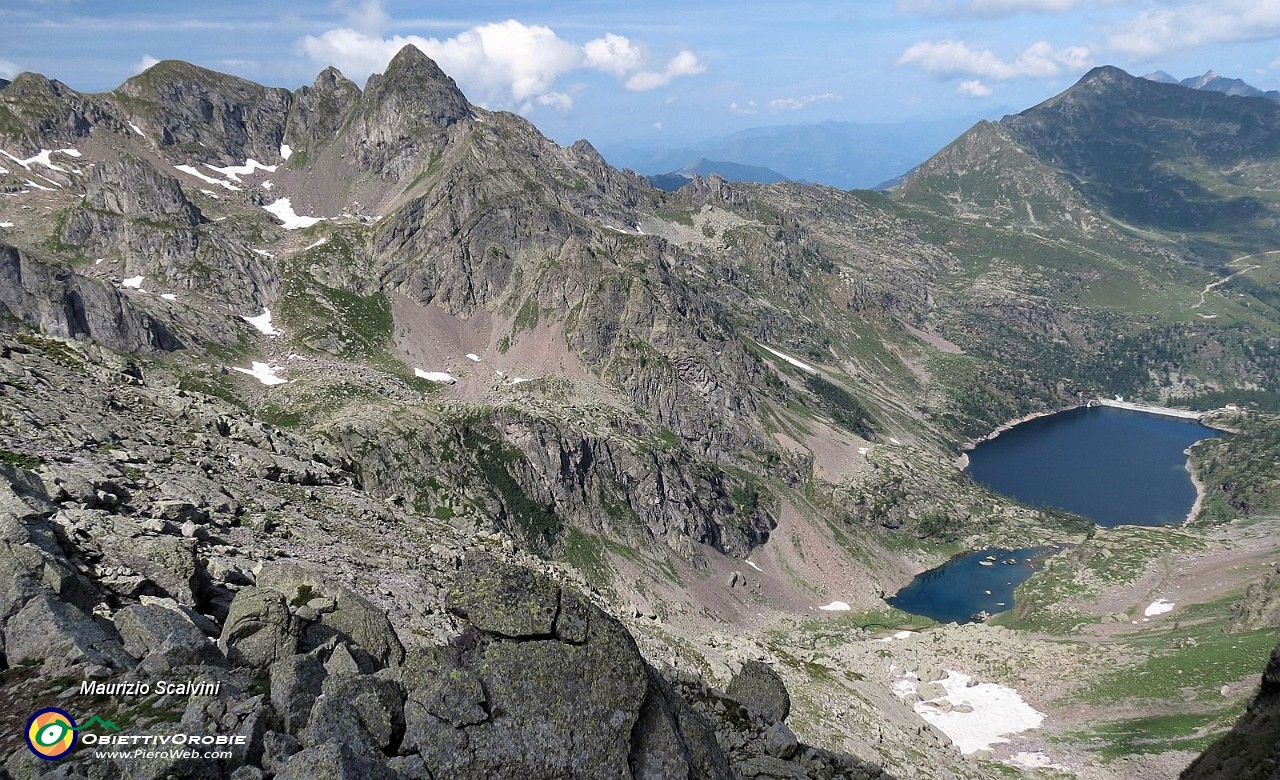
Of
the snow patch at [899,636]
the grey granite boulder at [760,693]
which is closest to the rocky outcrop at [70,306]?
the grey granite boulder at [760,693]

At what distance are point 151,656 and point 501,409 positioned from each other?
5860 inches

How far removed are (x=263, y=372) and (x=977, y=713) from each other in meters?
175

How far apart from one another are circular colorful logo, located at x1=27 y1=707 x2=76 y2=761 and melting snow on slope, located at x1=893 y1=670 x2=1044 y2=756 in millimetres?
88289

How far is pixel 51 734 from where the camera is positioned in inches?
632

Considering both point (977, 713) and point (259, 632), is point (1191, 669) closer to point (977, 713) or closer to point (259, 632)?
point (977, 713)

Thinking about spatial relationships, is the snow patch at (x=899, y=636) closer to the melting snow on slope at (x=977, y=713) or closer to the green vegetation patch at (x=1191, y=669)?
the melting snow on slope at (x=977, y=713)

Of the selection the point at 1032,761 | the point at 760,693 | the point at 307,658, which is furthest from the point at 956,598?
the point at 307,658

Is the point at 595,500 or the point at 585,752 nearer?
the point at 585,752

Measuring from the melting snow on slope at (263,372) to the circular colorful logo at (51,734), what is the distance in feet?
567

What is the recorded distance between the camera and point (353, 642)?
26969 millimetres

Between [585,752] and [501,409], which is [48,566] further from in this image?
[501,409]

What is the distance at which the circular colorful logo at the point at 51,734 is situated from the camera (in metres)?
15.5

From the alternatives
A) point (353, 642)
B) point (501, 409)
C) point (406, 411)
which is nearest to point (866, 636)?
point (501, 409)

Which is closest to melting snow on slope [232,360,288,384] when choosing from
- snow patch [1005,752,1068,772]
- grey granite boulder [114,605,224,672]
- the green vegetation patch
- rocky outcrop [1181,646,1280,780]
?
grey granite boulder [114,605,224,672]
